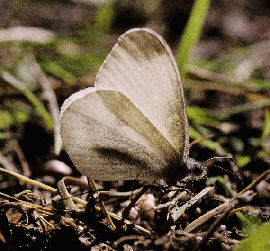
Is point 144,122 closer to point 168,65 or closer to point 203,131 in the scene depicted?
point 168,65

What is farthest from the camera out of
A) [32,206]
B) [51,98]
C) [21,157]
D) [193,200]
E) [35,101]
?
[51,98]

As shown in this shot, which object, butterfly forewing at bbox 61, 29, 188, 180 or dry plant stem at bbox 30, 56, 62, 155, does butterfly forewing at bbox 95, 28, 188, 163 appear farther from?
dry plant stem at bbox 30, 56, 62, 155

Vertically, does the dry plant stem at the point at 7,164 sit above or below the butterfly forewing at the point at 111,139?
below

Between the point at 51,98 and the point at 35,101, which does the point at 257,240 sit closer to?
the point at 35,101

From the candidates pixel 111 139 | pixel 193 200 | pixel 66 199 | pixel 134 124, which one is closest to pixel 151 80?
pixel 134 124

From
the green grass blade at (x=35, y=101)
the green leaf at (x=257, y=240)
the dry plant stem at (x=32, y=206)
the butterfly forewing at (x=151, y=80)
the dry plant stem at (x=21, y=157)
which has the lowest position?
the dry plant stem at (x=21, y=157)

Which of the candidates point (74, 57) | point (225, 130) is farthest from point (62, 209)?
point (74, 57)

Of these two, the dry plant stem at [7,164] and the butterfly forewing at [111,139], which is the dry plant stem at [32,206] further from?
the dry plant stem at [7,164]

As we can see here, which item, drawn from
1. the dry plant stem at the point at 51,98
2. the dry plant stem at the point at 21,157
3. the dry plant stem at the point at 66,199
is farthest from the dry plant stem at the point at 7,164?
the dry plant stem at the point at 66,199
